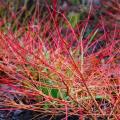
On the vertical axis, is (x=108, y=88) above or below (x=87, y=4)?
below

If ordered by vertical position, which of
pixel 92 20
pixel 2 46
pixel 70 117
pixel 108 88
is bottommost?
pixel 70 117

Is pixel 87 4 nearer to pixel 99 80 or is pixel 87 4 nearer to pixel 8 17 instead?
pixel 8 17

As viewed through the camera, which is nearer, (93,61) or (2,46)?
(93,61)

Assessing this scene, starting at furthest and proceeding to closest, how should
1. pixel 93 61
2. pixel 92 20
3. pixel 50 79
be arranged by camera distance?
pixel 92 20 → pixel 93 61 → pixel 50 79

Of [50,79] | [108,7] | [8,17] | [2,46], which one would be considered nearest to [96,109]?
[50,79]

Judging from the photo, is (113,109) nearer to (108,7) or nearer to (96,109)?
(96,109)

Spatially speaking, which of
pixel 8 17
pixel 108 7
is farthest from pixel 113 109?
pixel 108 7

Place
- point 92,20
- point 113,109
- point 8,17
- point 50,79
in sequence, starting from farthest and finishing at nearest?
point 92,20 < point 8,17 < point 50,79 < point 113,109

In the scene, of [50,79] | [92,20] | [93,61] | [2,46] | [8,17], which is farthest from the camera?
[92,20]

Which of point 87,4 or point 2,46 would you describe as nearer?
point 2,46
